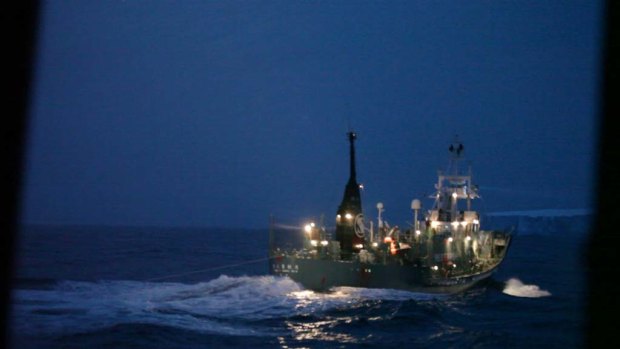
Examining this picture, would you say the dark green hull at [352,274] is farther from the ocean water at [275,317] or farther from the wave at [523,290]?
the wave at [523,290]

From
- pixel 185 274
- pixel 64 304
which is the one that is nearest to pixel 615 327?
pixel 64 304

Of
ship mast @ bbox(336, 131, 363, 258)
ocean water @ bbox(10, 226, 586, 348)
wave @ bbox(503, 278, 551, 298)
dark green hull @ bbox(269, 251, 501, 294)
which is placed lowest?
wave @ bbox(503, 278, 551, 298)

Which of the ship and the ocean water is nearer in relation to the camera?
the ocean water

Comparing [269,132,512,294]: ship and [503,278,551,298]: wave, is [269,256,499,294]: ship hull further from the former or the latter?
[503,278,551,298]: wave

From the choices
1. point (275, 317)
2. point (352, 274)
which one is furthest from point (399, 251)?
point (275, 317)

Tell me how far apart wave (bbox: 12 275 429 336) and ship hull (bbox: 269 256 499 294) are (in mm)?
408

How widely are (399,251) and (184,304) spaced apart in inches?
454

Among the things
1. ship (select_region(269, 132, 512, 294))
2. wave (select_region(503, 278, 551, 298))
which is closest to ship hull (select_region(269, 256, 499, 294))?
ship (select_region(269, 132, 512, 294))

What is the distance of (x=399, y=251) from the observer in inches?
1298

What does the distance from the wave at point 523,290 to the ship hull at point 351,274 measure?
25.2 feet

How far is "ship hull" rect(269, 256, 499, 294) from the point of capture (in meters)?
31.1

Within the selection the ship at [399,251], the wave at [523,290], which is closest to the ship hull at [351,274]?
the ship at [399,251]

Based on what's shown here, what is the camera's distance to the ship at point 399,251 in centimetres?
3134

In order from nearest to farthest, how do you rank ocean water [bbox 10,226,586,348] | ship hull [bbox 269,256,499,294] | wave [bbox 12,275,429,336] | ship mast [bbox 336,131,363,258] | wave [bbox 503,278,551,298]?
1. ocean water [bbox 10,226,586,348]
2. wave [bbox 12,275,429,336]
3. ship hull [bbox 269,256,499,294]
4. ship mast [bbox 336,131,363,258]
5. wave [bbox 503,278,551,298]
